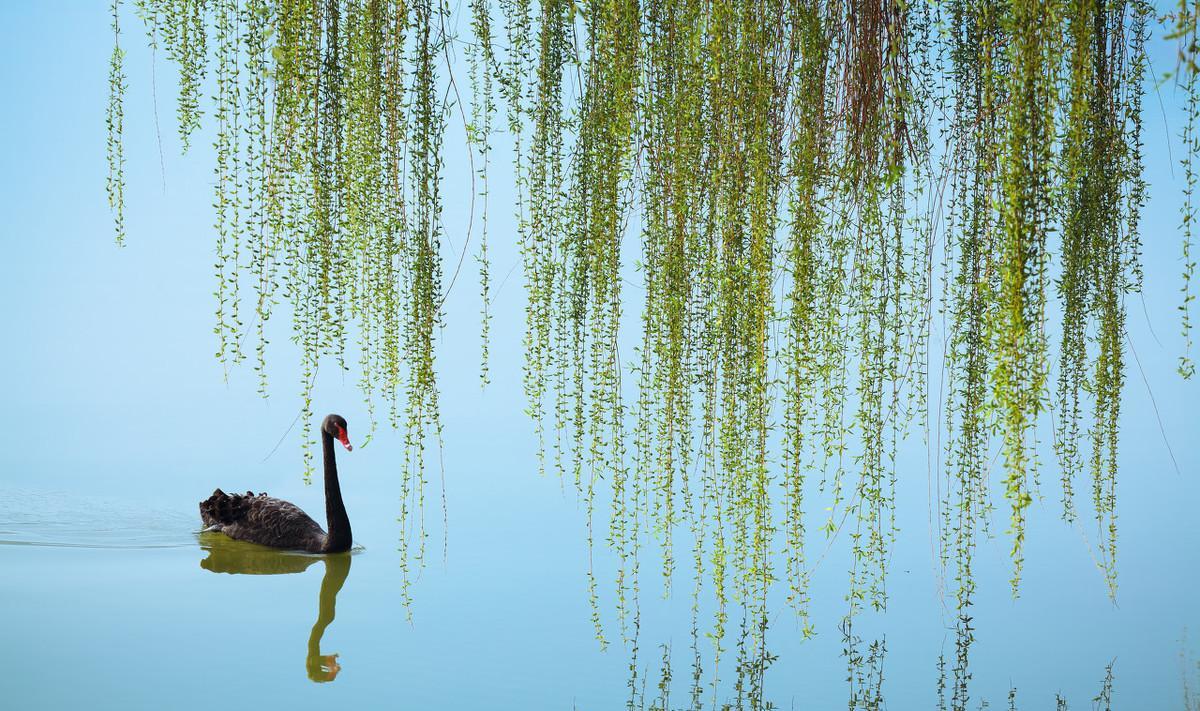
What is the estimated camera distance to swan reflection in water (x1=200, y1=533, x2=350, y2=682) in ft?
15.4

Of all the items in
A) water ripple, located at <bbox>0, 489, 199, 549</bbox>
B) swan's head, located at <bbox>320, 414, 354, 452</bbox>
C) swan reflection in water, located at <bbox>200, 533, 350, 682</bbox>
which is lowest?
swan reflection in water, located at <bbox>200, 533, 350, 682</bbox>

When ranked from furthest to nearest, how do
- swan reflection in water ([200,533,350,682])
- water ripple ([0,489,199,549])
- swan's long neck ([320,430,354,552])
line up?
water ripple ([0,489,199,549]), swan's long neck ([320,430,354,552]), swan reflection in water ([200,533,350,682])

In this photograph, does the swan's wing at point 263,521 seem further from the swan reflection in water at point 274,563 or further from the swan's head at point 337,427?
the swan's head at point 337,427

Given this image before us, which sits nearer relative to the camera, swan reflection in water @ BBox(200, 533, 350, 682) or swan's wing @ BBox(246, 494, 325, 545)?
swan reflection in water @ BBox(200, 533, 350, 682)

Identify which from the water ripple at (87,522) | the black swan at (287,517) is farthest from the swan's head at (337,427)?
the water ripple at (87,522)

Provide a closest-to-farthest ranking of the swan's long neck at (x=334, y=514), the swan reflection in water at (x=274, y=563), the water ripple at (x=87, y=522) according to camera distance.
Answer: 1. the swan reflection in water at (x=274, y=563)
2. the swan's long neck at (x=334, y=514)
3. the water ripple at (x=87, y=522)

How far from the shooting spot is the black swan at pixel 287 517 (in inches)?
216

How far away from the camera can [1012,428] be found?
205 cm

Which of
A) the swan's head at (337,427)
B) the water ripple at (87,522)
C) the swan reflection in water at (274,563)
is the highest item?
the swan's head at (337,427)

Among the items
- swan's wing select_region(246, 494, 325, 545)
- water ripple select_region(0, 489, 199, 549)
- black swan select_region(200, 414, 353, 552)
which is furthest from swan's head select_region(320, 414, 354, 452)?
water ripple select_region(0, 489, 199, 549)

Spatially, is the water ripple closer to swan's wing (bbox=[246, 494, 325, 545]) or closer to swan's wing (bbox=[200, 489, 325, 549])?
swan's wing (bbox=[200, 489, 325, 549])

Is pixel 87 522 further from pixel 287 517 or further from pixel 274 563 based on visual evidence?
pixel 274 563

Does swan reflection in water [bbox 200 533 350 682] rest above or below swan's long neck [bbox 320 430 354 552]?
below

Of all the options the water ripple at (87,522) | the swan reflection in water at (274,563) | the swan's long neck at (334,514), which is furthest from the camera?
the water ripple at (87,522)
